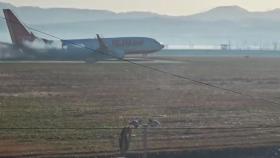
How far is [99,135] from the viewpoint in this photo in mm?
26422

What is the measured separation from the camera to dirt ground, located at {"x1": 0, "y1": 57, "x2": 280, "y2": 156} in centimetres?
2509

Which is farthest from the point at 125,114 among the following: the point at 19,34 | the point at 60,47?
the point at 60,47

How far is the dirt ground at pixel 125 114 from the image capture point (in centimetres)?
2509

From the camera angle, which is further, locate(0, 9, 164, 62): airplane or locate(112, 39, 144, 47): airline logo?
locate(112, 39, 144, 47): airline logo

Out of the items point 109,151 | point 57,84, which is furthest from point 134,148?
point 57,84

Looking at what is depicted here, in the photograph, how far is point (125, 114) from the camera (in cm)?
3309

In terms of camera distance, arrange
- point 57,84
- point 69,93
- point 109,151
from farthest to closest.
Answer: point 57,84 < point 69,93 < point 109,151

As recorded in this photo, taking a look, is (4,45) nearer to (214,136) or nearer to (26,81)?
(26,81)

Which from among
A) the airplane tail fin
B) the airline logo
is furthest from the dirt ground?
the airline logo

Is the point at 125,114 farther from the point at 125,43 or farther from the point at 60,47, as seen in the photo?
the point at 125,43

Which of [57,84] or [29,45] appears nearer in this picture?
[57,84]

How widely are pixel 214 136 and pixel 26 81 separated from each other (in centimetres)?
2879

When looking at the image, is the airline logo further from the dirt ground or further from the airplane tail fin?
the dirt ground

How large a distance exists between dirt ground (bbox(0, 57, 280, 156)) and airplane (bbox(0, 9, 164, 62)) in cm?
3569
